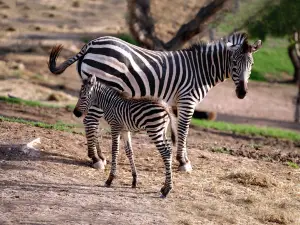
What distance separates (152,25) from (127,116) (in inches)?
398

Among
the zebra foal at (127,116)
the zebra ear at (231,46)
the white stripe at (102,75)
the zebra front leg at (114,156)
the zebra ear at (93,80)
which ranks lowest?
the zebra front leg at (114,156)

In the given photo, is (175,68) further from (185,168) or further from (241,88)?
(185,168)

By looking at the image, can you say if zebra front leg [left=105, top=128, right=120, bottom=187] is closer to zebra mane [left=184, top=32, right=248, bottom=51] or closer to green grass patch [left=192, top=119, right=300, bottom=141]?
zebra mane [left=184, top=32, right=248, bottom=51]

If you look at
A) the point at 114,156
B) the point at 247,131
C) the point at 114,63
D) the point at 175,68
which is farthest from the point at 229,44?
the point at 247,131

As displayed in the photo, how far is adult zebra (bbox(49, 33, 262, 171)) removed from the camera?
33.0 feet

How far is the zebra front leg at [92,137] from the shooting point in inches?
395

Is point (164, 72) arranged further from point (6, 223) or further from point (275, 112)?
point (275, 112)

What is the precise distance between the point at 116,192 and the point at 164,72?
2482 millimetres

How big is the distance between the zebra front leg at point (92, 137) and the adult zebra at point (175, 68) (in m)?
0.61

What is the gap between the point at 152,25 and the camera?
61.3ft

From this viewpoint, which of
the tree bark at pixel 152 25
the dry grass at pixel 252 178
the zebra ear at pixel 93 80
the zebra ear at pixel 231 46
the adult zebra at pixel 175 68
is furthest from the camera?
the tree bark at pixel 152 25

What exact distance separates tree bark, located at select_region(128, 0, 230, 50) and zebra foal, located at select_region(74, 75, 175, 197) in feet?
28.5

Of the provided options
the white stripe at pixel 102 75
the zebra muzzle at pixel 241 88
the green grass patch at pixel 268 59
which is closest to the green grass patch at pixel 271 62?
the green grass patch at pixel 268 59

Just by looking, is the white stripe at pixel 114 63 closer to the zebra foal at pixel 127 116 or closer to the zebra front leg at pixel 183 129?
the zebra foal at pixel 127 116
